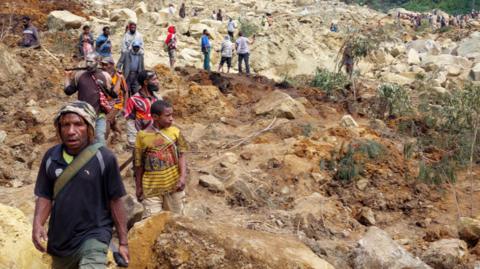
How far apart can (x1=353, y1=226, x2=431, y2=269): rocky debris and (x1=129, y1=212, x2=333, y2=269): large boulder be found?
830mm

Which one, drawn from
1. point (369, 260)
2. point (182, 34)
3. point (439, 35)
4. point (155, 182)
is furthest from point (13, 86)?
point (439, 35)

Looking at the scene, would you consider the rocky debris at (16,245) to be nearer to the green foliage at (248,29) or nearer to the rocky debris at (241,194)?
the rocky debris at (241,194)

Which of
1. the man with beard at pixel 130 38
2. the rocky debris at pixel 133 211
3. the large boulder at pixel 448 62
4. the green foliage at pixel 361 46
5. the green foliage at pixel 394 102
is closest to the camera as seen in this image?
the rocky debris at pixel 133 211

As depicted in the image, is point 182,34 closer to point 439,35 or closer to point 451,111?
point 451,111

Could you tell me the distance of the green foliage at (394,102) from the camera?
34.5 ft

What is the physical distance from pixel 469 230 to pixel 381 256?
158cm

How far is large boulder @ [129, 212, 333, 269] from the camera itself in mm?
3166

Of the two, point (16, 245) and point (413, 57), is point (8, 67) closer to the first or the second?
point (16, 245)

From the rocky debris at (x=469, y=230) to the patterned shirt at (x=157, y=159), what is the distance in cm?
298

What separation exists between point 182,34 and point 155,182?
15128mm

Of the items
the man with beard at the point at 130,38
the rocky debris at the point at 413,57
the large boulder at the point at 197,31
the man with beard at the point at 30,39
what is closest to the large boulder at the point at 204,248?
the man with beard at the point at 130,38

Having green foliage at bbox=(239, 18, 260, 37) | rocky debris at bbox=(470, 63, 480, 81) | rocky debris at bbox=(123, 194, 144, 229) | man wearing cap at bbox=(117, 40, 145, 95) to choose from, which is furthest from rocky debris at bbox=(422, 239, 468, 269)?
green foliage at bbox=(239, 18, 260, 37)

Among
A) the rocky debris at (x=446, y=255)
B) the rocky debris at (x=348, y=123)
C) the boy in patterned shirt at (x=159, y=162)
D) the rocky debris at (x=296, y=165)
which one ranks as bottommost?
the rocky debris at (x=296, y=165)

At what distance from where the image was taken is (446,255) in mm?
4324
